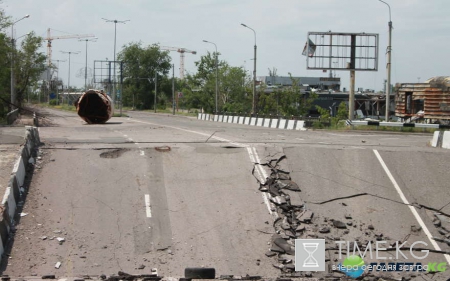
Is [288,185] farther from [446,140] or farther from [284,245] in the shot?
[446,140]

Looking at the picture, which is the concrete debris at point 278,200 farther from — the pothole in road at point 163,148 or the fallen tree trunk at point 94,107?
the fallen tree trunk at point 94,107

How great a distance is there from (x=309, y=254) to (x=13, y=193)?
6.12 metres

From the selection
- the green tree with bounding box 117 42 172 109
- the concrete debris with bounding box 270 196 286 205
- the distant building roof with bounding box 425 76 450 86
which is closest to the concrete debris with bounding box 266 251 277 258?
the concrete debris with bounding box 270 196 286 205

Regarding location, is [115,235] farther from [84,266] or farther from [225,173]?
[225,173]

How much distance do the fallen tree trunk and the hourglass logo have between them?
29.6m

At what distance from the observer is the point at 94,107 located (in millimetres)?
40812

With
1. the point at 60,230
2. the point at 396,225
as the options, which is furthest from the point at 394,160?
the point at 60,230

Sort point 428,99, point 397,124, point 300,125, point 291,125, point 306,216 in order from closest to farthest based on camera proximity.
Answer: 1. point 306,216
2. point 397,124
3. point 300,125
4. point 291,125
5. point 428,99

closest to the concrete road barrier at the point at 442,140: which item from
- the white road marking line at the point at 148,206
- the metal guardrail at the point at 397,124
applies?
the white road marking line at the point at 148,206

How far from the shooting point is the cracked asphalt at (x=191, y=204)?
36.2 feet

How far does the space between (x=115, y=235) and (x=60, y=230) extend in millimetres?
1062

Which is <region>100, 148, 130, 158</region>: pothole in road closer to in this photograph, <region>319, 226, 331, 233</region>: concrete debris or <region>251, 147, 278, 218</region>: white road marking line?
<region>251, 147, 278, 218</region>: white road marking line

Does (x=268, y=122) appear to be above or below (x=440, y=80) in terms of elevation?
below

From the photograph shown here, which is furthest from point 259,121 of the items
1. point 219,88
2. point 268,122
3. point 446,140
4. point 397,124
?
point 219,88
